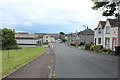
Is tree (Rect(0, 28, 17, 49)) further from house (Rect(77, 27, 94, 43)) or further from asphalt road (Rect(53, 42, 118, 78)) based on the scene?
asphalt road (Rect(53, 42, 118, 78))

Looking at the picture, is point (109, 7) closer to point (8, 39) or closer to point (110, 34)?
point (110, 34)

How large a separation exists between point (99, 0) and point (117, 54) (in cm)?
1067

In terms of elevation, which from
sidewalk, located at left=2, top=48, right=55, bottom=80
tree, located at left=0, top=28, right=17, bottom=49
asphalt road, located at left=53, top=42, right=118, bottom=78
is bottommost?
asphalt road, located at left=53, top=42, right=118, bottom=78

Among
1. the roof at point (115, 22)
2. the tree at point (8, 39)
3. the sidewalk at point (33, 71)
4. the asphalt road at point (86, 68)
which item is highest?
the roof at point (115, 22)

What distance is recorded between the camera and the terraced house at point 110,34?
2857 centimetres

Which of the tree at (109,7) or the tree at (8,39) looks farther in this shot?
the tree at (8,39)

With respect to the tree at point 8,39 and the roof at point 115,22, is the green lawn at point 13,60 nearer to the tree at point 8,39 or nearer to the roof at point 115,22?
the roof at point 115,22

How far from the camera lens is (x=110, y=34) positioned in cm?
3142

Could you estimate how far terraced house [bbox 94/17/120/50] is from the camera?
28.6 meters

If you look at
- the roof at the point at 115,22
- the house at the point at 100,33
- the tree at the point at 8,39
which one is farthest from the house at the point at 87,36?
the tree at the point at 8,39

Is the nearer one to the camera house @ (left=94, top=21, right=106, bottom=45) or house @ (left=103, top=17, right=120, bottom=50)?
house @ (left=103, top=17, right=120, bottom=50)

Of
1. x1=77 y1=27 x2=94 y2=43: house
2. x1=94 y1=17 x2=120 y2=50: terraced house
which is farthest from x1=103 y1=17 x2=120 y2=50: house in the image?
x1=77 y1=27 x2=94 y2=43: house

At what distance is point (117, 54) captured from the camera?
2294 cm

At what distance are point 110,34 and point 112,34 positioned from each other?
3.09 feet
